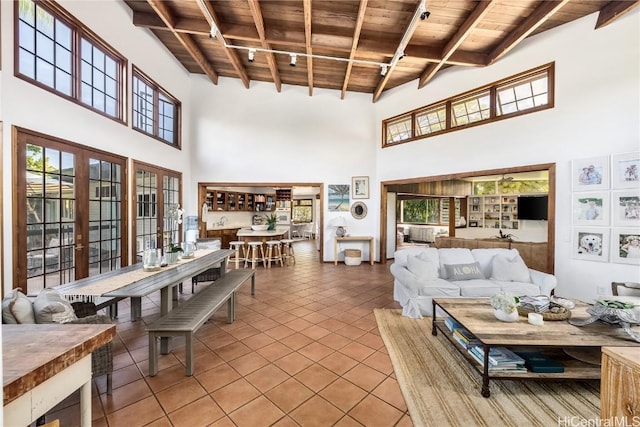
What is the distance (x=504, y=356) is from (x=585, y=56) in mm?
4363

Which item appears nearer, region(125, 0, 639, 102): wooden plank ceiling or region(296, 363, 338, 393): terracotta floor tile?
region(296, 363, 338, 393): terracotta floor tile

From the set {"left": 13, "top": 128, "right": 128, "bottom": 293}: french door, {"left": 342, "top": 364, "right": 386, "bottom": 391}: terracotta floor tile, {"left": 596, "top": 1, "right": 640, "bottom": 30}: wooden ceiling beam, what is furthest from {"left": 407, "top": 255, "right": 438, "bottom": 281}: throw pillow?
{"left": 13, "top": 128, "right": 128, "bottom": 293}: french door

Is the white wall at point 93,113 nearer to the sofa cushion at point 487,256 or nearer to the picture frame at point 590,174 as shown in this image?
the sofa cushion at point 487,256

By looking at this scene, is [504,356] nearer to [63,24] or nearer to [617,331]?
[617,331]

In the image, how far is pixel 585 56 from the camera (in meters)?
3.83

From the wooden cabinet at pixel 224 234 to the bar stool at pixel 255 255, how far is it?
63.2 inches

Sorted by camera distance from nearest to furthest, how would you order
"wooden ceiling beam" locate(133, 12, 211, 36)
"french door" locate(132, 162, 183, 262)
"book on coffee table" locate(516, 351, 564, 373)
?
"book on coffee table" locate(516, 351, 564, 373) → "wooden ceiling beam" locate(133, 12, 211, 36) → "french door" locate(132, 162, 183, 262)

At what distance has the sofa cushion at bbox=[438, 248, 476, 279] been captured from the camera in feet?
12.9

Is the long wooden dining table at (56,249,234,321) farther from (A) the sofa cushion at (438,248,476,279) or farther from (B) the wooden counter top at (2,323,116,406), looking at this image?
(A) the sofa cushion at (438,248,476,279)

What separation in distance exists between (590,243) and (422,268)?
2.38m

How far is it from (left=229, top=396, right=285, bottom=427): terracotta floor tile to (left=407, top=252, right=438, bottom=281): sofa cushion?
241 centimetres

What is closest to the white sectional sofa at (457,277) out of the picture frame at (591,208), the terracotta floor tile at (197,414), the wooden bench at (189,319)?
the picture frame at (591,208)

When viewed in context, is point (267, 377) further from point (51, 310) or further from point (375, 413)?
point (51, 310)

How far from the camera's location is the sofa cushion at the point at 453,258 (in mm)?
3936
